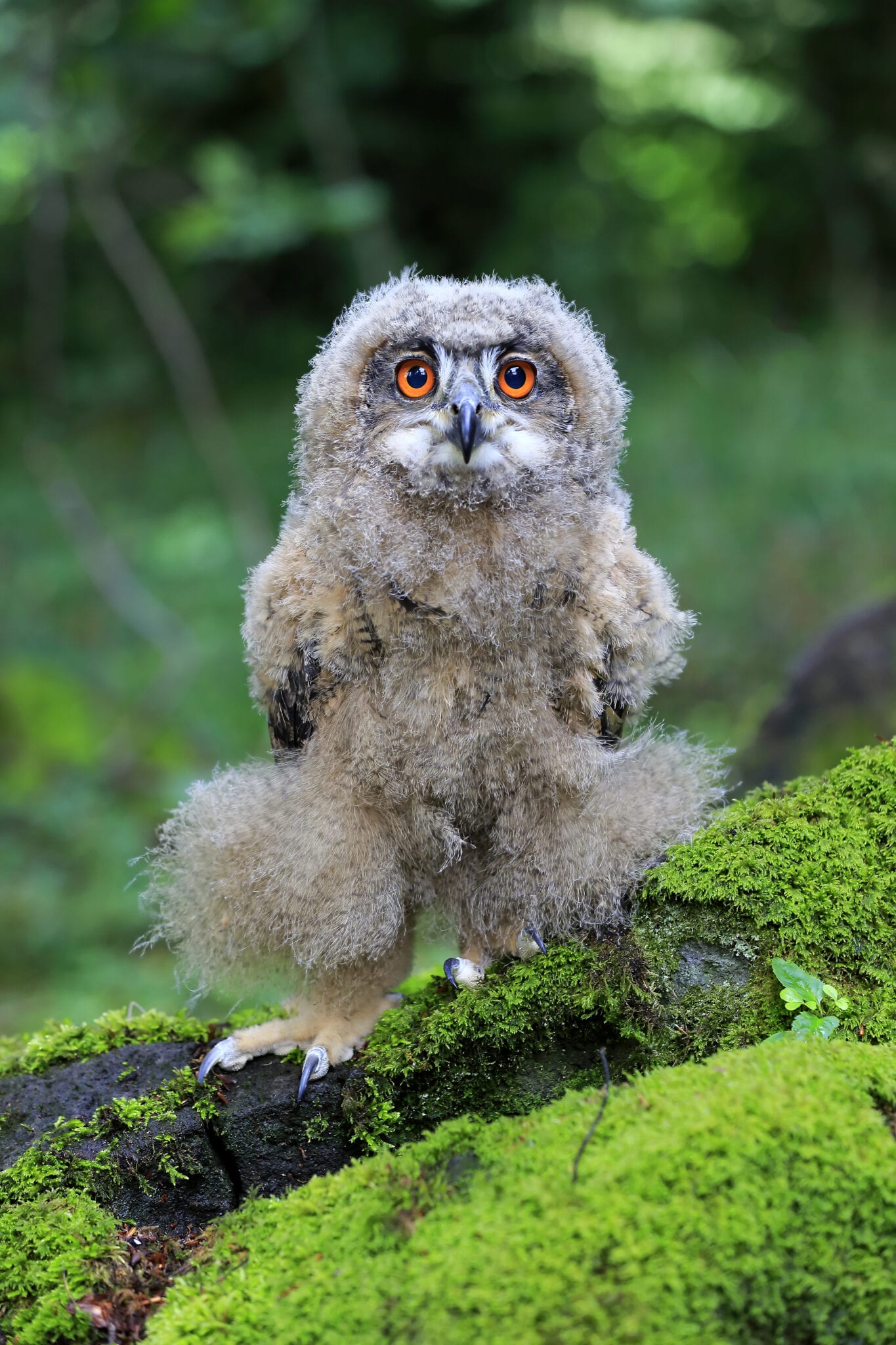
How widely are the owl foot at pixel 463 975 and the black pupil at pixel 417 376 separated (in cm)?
152

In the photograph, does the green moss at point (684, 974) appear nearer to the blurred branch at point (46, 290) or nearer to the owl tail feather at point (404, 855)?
the owl tail feather at point (404, 855)

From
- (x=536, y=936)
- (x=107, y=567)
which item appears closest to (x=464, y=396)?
(x=536, y=936)

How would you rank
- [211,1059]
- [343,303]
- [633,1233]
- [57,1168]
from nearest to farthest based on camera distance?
1. [633,1233]
2. [57,1168]
3. [211,1059]
4. [343,303]

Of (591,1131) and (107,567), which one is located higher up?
(107,567)

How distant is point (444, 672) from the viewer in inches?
99.4

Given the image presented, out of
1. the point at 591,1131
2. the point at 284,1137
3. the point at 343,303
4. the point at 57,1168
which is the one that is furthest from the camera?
the point at 343,303

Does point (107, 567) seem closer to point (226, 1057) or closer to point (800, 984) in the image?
point (226, 1057)

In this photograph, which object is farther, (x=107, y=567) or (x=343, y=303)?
(x=343, y=303)

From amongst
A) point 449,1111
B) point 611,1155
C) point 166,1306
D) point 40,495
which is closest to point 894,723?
point 449,1111

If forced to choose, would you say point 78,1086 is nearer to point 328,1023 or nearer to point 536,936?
point 328,1023

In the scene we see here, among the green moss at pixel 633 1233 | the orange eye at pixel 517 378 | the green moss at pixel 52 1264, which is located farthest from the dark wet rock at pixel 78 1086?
the orange eye at pixel 517 378

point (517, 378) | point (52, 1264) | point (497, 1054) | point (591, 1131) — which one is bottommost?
point (591, 1131)

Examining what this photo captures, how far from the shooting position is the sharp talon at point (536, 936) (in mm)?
2691

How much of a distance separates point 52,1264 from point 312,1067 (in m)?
0.73
